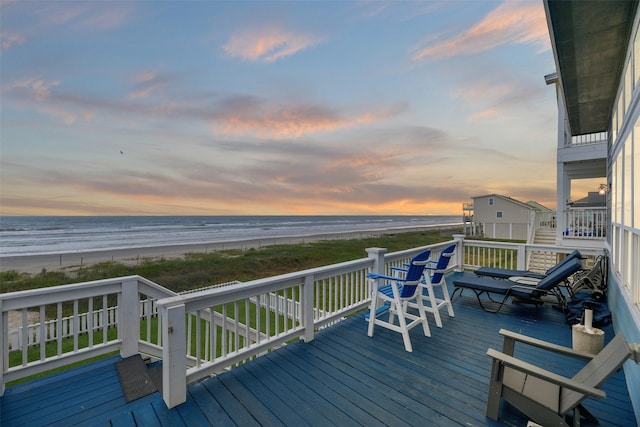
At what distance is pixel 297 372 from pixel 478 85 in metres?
9.29

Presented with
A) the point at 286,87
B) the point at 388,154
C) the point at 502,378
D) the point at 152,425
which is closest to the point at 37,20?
the point at 286,87

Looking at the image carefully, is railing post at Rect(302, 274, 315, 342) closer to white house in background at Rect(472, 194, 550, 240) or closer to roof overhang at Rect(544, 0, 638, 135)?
roof overhang at Rect(544, 0, 638, 135)

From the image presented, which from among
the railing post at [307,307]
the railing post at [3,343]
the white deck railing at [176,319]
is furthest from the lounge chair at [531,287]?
the railing post at [3,343]

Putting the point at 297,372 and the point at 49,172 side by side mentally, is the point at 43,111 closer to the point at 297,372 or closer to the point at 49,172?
the point at 49,172

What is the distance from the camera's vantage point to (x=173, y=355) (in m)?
2.00

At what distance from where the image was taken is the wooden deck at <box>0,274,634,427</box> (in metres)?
1.88

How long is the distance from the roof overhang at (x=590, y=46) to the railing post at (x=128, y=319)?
4816mm

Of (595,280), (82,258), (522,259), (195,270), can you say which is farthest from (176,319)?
(82,258)

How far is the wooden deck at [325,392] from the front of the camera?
1.88 metres

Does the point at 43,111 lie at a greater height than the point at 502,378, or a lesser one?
greater

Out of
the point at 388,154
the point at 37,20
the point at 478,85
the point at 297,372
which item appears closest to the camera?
A: the point at 297,372

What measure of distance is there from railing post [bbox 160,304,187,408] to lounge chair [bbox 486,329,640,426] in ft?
7.28

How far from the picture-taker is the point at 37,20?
6324mm

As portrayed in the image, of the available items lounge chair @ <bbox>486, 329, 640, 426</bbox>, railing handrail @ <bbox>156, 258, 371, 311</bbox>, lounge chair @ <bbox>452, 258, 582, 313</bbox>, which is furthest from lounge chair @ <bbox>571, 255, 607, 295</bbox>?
railing handrail @ <bbox>156, 258, 371, 311</bbox>
